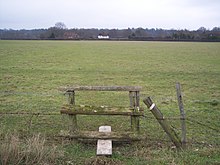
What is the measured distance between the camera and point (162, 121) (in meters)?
5.88

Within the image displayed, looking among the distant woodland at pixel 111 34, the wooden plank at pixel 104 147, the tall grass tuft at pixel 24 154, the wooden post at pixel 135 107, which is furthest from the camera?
the distant woodland at pixel 111 34

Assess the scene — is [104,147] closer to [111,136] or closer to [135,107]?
[111,136]

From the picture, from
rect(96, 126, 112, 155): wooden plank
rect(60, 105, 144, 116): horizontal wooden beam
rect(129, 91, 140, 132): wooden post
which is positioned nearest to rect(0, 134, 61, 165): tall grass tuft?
rect(96, 126, 112, 155): wooden plank

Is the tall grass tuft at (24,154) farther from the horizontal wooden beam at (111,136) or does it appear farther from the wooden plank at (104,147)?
the horizontal wooden beam at (111,136)

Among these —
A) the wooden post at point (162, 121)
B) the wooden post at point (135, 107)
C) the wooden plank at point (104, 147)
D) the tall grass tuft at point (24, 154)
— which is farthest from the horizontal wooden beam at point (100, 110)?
the tall grass tuft at point (24, 154)

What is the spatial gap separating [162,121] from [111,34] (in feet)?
488

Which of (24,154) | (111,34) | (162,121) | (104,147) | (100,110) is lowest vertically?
(104,147)

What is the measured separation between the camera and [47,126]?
25.6ft

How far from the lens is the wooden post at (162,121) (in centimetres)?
582

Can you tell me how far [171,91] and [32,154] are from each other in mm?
9690

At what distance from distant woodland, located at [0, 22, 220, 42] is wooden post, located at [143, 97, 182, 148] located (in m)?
94.3

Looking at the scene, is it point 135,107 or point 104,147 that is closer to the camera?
point 104,147

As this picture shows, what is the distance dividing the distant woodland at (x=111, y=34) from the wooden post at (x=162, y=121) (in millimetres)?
94323

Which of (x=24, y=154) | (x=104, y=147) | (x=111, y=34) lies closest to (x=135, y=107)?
(x=104, y=147)
